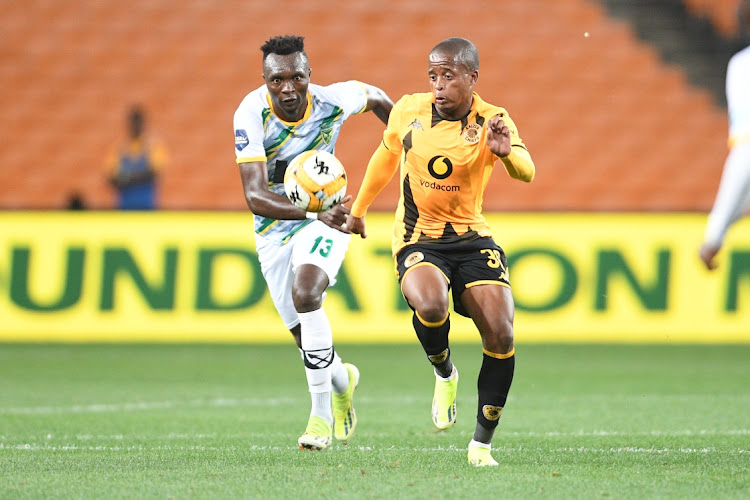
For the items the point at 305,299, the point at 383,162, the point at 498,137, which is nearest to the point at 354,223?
the point at 383,162

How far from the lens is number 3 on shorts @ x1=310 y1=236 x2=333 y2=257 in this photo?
6.28 meters

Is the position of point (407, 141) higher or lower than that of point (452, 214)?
higher

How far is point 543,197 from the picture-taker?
16703 mm

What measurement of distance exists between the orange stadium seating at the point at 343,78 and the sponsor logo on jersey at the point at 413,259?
10.9 meters

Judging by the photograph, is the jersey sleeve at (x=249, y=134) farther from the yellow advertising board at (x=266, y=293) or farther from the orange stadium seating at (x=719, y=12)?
the orange stadium seating at (x=719, y=12)

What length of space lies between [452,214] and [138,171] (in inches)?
381

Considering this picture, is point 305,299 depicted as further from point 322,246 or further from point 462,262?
point 462,262

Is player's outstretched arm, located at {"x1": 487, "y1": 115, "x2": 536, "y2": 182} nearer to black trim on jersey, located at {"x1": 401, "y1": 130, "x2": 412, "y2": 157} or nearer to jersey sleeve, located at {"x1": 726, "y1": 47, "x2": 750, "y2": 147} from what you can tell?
black trim on jersey, located at {"x1": 401, "y1": 130, "x2": 412, "y2": 157}

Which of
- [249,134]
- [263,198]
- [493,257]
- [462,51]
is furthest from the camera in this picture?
[249,134]

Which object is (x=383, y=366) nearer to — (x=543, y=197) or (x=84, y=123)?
(x=543, y=197)

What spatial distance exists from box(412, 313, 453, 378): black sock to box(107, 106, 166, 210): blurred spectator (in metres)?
9.16

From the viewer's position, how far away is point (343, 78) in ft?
55.4

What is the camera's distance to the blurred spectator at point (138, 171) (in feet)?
48.8

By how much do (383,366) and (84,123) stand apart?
813 cm
